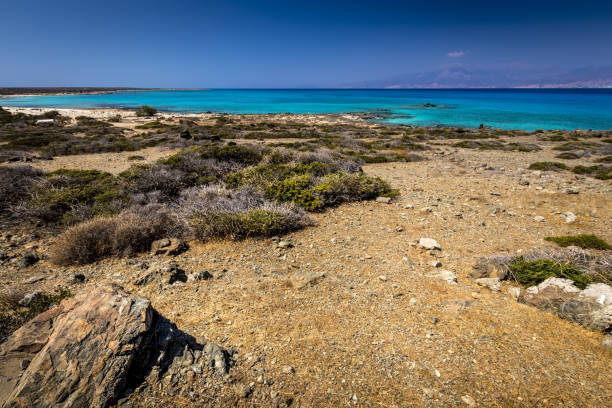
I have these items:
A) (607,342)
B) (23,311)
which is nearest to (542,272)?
(607,342)

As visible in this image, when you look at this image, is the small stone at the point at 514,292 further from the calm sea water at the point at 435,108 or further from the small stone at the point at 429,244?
the calm sea water at the point at 435,108

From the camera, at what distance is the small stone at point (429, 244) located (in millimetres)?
5656

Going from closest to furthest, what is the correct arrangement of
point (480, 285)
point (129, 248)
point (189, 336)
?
point (189, 336) < point (480, 285) < point (129, 248)

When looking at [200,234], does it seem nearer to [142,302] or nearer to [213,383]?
[142,302]

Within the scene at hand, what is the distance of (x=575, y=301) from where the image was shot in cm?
372

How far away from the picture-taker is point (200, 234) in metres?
5.81

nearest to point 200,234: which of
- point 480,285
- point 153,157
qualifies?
point 480,285

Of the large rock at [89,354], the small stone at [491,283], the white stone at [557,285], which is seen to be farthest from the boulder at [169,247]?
the white stone at [557,285]

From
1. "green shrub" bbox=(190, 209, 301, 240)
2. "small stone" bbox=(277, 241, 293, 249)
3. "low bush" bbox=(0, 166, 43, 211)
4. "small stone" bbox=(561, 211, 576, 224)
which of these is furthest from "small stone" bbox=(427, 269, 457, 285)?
"low bush" bbox=(0, 166, 43, 211)

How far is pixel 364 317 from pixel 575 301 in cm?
278

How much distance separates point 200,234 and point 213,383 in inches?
137

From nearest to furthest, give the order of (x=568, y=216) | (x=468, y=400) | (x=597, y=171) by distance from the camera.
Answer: (x=468, y=400), (x=568, y=216), (x=597, y=171)

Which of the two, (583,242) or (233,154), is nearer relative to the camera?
(583,242)

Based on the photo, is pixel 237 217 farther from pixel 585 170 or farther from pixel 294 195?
pixel 585 170
